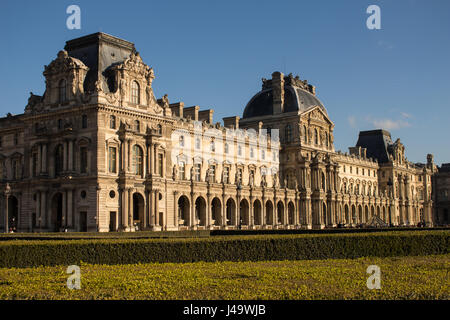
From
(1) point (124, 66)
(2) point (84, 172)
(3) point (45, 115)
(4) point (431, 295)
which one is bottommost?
(4) point (431, 295)

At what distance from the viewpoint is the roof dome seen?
90375 millimetres

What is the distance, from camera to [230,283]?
15352mm

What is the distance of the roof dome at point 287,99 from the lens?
90375mm

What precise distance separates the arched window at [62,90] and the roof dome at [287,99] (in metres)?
41.8

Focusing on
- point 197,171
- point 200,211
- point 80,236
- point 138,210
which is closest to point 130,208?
point 138,210

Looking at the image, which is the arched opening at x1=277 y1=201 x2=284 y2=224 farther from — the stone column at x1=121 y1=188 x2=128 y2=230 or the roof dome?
the stone column at x1=121 y1=188 x2=128 y2=230

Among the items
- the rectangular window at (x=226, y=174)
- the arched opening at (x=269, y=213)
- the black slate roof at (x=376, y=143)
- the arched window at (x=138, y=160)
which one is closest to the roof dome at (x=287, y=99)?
the arched opening at (x=269, y=213)

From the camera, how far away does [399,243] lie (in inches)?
1085

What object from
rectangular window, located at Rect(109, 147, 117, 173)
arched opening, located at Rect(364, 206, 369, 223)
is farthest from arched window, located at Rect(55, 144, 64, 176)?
arched opening, located at Rect(364, 206, 369, 223)

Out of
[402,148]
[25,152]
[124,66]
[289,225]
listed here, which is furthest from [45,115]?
[402,148]

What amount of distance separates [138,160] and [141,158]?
430mm
